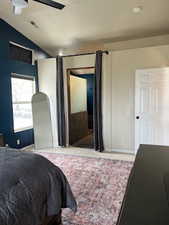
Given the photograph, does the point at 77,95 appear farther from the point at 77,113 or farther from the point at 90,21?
the point at 90,21

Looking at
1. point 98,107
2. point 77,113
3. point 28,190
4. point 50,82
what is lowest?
point 28,190

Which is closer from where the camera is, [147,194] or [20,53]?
[147,194]

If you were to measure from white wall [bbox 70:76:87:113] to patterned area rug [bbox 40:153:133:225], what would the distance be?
2.04 m

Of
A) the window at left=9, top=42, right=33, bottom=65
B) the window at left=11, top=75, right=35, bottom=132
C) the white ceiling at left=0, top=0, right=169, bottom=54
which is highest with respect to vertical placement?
the white ceiling at left=0, top=0, right=169, bottom=54

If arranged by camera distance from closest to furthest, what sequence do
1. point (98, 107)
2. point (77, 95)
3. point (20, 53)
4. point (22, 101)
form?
point (98, 107) < point (20, 53) < point (22, 101) < point (77, 95)

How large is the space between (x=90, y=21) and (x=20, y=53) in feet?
6.58

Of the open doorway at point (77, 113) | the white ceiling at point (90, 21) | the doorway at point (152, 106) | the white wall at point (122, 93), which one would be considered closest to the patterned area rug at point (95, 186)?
the white wall at point (122, 93)

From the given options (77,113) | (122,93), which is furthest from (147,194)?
(77,113)

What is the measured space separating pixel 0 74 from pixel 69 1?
7.19 ft

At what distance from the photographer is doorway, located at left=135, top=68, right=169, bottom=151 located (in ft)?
13.7

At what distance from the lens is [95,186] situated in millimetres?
2885

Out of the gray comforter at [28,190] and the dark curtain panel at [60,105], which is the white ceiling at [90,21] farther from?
the gray comforter at [28,190]

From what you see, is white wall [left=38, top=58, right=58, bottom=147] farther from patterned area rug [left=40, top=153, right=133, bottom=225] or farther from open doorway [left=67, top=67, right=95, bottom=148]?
patterned area rug [left=40, top=153, right=133, bottom=225]

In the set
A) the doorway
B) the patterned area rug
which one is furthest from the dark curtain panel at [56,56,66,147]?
the doorway
